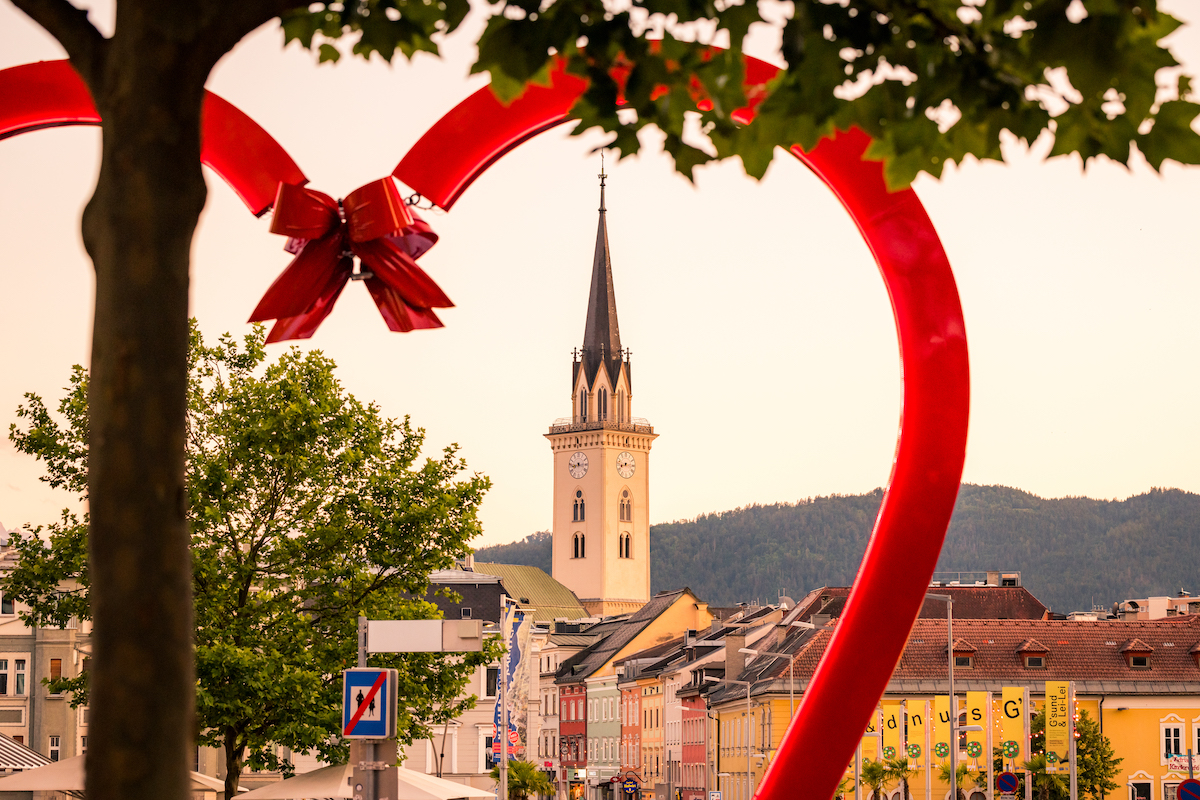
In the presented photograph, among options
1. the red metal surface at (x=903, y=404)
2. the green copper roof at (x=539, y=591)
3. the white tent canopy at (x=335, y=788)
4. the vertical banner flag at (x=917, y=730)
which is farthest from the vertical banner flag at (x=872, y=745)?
the green copper roof at (x=539, y=591)

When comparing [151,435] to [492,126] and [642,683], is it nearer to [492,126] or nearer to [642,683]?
[492,126]

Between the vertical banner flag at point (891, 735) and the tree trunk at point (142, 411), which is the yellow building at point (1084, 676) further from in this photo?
the tree trunk at point (142, 411)

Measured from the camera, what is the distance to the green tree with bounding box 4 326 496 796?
26.1 metres

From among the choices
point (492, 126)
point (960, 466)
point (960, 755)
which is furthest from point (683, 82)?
point (960, 755)

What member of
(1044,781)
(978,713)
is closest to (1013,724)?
(978,713)

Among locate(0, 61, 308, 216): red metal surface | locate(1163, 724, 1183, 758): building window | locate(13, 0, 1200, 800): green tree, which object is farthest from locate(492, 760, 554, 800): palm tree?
locate(13, 0, 1200, 800): green tree

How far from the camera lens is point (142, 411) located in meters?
4.56

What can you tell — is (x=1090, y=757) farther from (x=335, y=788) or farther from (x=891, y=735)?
(x=335, y=788)

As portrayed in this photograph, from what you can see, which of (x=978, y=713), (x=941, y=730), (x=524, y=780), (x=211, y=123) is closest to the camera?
(x=211, y=123)

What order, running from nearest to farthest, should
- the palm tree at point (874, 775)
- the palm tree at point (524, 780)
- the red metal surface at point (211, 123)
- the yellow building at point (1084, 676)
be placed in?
the red metal surface at point (211, 123) < the palm tree at point (874, 775) < the yellow building at point (1084, 676) < the palm tree at point (524, 780)

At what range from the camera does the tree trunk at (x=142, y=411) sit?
4.43 m

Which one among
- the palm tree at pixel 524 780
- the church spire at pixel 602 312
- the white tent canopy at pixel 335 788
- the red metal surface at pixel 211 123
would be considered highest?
the church spire at pixel 602 312

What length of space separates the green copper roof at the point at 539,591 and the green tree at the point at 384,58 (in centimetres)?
17933

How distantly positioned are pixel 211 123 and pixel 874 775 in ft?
197
